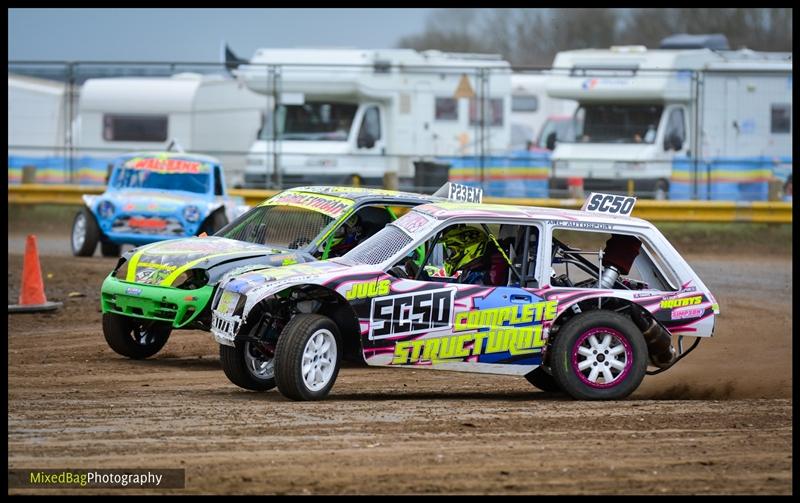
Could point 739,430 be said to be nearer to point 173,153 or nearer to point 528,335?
point 528,335

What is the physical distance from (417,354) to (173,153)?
11084 mm

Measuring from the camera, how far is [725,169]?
78.3 ft

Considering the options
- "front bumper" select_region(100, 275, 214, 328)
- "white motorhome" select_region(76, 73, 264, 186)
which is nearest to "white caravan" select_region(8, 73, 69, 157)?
"white motorhome" select_region(76, 73, 264, 186)

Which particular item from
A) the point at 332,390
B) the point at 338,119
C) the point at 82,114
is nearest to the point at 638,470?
the point at 332,390

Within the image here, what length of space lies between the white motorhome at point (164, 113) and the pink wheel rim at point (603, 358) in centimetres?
2136

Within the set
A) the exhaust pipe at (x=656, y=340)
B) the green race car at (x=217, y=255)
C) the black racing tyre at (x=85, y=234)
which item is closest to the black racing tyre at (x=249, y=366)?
the green race car at (x=217, y=255)

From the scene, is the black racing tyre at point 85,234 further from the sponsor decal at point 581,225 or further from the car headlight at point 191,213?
the sponsor decal at point 581,225

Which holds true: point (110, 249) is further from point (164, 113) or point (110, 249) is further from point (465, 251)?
point (465, 251)

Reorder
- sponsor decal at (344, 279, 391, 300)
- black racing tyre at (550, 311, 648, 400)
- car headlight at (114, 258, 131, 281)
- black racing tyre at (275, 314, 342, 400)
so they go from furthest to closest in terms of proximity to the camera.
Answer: car headlight at (114, 258, 131, 281) → black racing tyre at (550, 311, 648, 400) → sponsor decal at (344, 279, 391, 300) → black racing tyre at (275, 314, 342, 400)

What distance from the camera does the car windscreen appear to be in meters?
19.1

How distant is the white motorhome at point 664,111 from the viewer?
24562 millimetres

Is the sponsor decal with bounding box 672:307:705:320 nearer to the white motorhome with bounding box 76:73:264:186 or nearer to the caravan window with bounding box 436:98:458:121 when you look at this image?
the caravan window with bounding box 436:98:458:121

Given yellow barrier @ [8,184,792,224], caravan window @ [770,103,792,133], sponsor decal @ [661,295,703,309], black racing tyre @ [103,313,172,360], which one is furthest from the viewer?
caravan window @ [770,103,792,133]

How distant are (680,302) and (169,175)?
10.8m
